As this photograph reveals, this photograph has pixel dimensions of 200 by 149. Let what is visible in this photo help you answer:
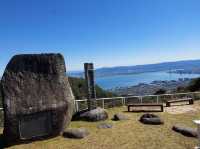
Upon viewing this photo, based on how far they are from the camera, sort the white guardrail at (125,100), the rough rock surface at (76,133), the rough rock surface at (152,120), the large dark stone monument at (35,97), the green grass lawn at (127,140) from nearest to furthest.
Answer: the green grass lawn at (127,140) < the large dark stone monument at (35,97) < the rough rock surface at (76,133) < the rough rock surface at (152,120) < the white guardrail at (125,100)

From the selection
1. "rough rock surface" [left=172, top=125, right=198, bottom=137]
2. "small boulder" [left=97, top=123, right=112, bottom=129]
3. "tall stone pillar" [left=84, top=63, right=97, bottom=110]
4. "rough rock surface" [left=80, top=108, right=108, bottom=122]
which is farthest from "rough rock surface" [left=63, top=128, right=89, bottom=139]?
"rough rock surface" [left=172, top=125, right=198, bottom=137]

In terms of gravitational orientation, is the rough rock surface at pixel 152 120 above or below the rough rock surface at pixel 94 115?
below

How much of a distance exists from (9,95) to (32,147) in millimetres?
2299

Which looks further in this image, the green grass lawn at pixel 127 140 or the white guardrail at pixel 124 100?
the white guardrail at pixel 124 100

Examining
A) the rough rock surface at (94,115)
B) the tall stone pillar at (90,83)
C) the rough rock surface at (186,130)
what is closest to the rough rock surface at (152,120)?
the rough rock surface at (186,130)

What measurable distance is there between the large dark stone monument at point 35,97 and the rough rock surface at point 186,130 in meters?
4.67

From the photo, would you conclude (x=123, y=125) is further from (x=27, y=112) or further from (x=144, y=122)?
(x=27, y=112)

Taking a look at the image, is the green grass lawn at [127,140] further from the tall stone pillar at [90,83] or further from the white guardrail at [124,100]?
the white guardrail at [124,100]

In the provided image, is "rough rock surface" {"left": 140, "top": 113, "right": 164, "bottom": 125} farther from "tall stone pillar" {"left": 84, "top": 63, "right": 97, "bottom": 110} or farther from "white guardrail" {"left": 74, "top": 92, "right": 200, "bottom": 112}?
"white guardrail" {"left": 74, "top": 92, "right": 200, "bottom": 112}

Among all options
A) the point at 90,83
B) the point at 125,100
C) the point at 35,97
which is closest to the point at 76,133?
the point at 35,97

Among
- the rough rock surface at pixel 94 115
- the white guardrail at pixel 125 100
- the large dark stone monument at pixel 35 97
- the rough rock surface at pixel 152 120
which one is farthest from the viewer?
the white guardrail at pixel 125 100

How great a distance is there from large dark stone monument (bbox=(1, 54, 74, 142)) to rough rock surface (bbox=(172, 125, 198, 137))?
15.3 ft

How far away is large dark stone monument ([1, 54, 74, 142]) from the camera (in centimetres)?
1143

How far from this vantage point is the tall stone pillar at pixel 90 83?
611 inches
